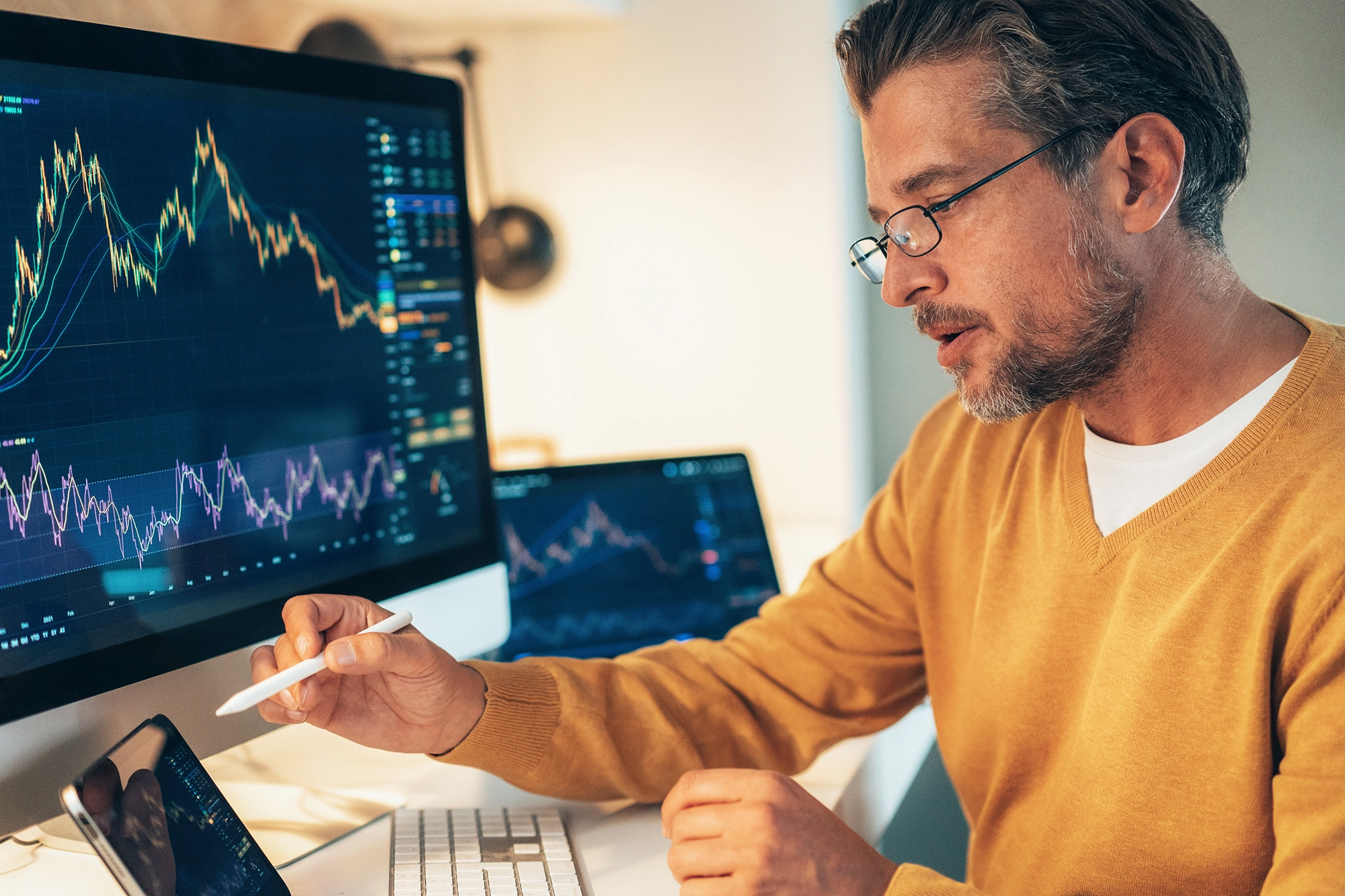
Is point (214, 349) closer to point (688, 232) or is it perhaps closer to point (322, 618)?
point (322, 618)

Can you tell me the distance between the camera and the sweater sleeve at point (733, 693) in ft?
2.69

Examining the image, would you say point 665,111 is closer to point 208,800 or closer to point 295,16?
point 295,16

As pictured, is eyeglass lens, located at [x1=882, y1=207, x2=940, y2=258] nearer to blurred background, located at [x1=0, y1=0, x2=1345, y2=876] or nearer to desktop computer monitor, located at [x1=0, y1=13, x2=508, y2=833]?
desktop computer monitor, located at [x1=0, y1=13, x2=508, y2=833]

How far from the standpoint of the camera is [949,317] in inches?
33.9

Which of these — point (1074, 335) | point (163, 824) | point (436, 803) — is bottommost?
point (436, 803)

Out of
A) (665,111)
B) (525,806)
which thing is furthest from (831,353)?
(525,806)

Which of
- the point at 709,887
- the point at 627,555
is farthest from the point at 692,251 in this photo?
the point at 709,887

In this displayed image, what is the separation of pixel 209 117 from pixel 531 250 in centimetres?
96

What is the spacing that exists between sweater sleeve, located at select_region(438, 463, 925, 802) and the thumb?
3.2 inches

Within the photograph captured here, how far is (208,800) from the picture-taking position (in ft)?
2.18

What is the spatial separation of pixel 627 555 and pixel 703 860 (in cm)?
58

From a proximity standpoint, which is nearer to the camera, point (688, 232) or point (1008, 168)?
point (1008, 168)

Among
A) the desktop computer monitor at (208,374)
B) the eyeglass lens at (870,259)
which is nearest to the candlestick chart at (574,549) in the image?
the desktop computer monitor at (208,374)

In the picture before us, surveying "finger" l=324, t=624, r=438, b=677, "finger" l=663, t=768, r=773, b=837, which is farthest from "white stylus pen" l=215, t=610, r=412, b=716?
"finger" l=663, t=768, r=773, b=837
